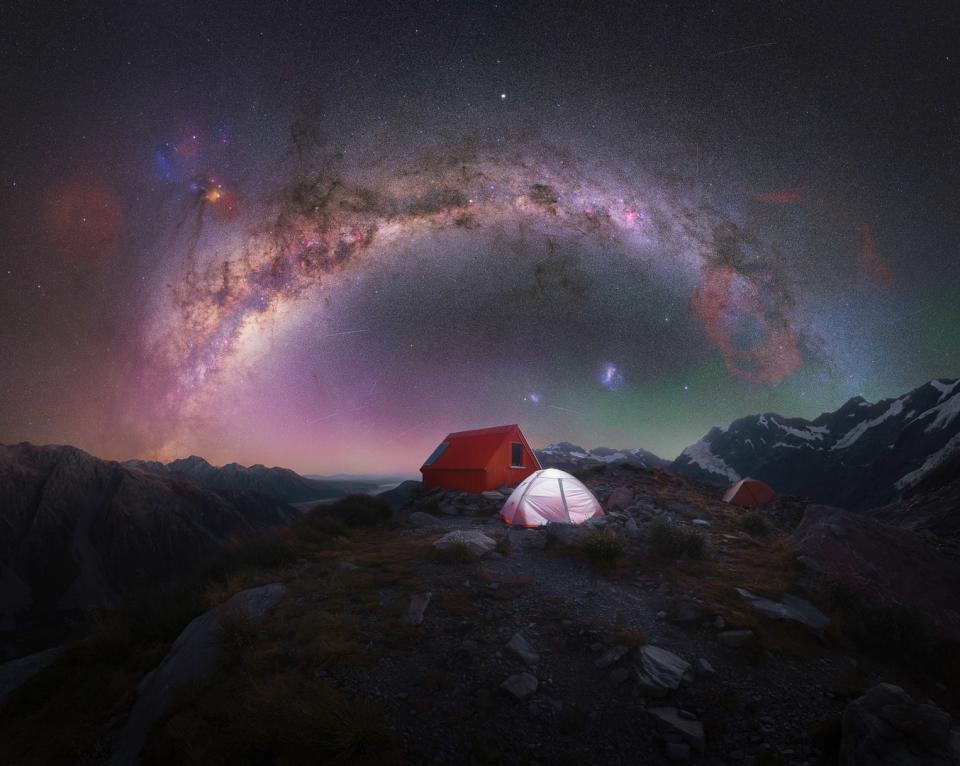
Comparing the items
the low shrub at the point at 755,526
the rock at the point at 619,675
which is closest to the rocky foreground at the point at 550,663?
the rock at the point at 619,675

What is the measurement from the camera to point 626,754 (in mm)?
4898

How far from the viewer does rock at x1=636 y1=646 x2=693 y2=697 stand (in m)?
5.79

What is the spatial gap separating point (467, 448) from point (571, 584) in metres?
16.4

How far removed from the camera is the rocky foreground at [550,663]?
4883 millimetres

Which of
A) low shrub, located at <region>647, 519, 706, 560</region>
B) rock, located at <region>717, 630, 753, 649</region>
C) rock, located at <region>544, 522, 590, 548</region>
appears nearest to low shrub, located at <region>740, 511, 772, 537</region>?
low shrub, located at <region>647, 519, 706, 560</region>

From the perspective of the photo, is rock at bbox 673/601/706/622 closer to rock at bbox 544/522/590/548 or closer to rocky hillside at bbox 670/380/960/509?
rock at bbox 544/522/590/548

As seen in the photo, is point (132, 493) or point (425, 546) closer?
point (425, 546)

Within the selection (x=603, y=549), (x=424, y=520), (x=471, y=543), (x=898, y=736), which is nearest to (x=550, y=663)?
(x=898, y=736)

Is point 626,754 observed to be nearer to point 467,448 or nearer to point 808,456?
point 467,448

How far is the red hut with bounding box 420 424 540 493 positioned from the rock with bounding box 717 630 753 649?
17023 millimetres

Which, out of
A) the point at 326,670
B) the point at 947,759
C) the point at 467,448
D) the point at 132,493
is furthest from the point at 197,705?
the point at 132,493

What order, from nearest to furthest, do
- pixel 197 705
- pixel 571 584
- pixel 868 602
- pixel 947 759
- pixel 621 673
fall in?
1. pixel 947 759
2. pixel 197 705
3. pixel 621 673
4. pixel 868 602
5. pixel 571 584

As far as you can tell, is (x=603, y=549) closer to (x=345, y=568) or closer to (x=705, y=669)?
(x=705, y=669)

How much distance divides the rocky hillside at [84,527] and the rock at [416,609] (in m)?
143
